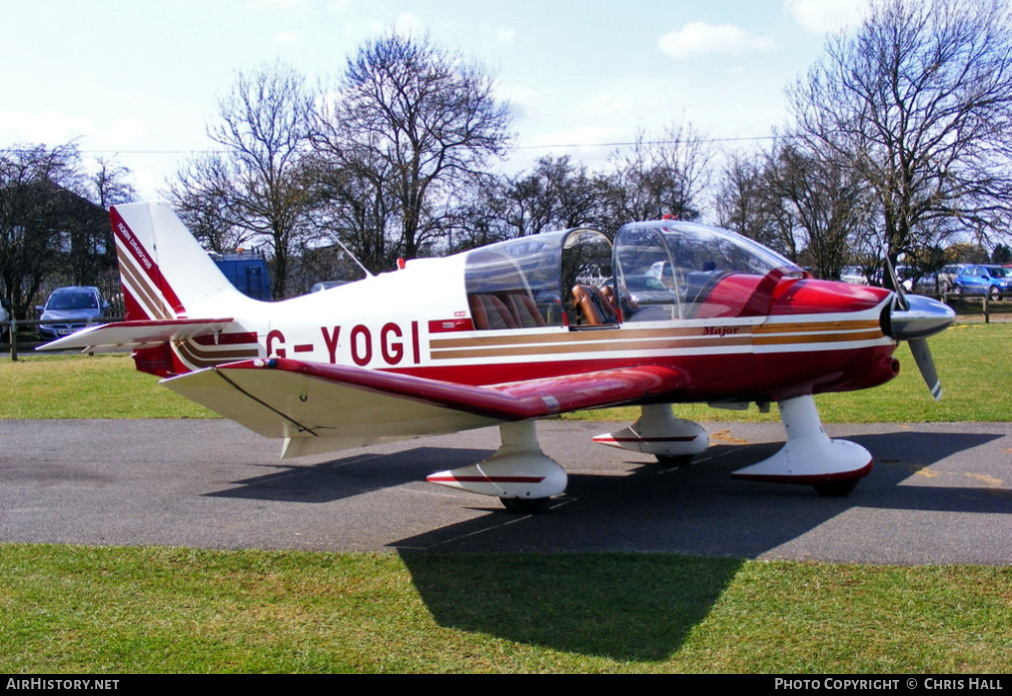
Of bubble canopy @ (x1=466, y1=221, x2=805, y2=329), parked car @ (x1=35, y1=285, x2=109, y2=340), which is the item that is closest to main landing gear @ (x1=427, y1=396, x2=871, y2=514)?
bubble canopy @ (x1=466, y1=221, x2=805, y2=329)

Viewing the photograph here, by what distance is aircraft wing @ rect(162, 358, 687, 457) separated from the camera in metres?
4.62

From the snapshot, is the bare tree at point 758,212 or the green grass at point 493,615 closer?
the green grass at point 493,615

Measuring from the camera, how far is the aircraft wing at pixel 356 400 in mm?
4617

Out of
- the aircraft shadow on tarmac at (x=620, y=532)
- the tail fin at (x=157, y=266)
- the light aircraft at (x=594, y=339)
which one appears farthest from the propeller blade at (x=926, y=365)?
the tail fin at (x=157, y=266)

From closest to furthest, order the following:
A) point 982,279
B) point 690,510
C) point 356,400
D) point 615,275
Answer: point 356,400, point 690,510, point 615,275, point 982,279

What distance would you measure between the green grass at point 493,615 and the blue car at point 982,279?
3891 cm

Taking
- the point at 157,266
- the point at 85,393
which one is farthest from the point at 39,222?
the point at 157,266

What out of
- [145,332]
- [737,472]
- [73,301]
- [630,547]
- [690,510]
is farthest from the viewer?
[73,301]

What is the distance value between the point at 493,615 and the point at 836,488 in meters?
3.59

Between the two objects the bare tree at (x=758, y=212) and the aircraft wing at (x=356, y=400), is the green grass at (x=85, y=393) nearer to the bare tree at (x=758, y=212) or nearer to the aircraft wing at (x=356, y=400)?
the aircraft wing at (x=356, y=400)

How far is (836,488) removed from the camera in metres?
6.72

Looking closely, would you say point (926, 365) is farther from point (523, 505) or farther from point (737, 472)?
point (523, 505)

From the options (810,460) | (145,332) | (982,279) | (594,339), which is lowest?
(810,460)
